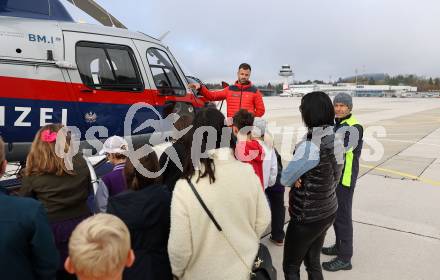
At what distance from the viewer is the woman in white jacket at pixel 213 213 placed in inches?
80.1

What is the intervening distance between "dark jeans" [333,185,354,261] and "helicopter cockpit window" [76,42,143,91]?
3.39 m

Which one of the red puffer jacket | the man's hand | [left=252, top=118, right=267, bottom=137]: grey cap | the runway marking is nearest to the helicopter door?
the man's hand

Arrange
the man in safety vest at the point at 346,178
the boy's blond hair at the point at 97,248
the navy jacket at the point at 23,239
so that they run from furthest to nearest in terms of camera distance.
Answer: the man in safety vest at the point at 346,178 < the navy jacket at the point at 23,239 < the boy's blond hair at the point at 97,248

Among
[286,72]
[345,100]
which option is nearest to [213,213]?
[345,100]

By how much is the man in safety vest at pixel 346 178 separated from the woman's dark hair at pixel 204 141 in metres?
1.70

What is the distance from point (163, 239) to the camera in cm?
Result: 220

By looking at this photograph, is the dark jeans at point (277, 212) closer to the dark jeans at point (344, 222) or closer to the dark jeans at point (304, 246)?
the dark jeans at point (344, 222)

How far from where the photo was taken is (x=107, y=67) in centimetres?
525

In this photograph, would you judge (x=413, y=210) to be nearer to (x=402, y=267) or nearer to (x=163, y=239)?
(x=402, y=267)

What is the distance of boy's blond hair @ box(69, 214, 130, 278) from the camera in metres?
1.47

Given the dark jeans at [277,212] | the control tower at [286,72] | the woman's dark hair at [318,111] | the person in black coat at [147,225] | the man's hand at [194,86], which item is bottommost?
the dark jeans at [277,212]

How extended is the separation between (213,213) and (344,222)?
217cm

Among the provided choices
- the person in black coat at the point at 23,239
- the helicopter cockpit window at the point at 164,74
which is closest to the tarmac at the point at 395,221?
the person in black coat at the point at 23,239

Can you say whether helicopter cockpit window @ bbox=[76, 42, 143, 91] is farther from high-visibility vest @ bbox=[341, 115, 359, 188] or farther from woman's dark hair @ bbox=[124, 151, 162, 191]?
high-visibility vest @ bbox=[341, 115, 359, 188]
